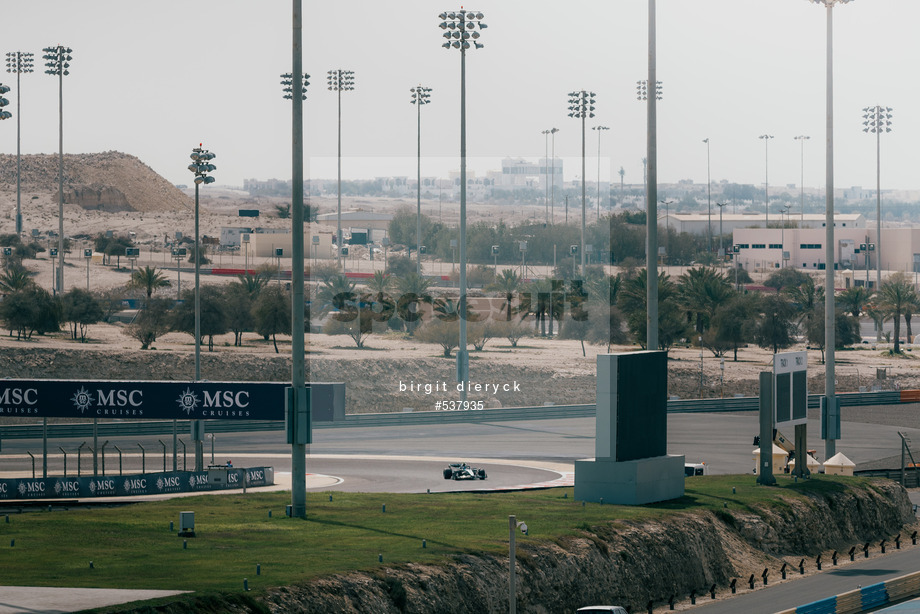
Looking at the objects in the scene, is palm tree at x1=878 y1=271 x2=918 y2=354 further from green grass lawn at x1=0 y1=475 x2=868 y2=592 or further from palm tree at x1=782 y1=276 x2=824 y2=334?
green grass lawn at x1=0 y1=475 x2=868 y2=592

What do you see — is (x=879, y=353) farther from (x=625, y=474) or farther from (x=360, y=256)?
(x=625, y=474)

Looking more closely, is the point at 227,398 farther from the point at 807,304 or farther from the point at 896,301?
the point at 896,301

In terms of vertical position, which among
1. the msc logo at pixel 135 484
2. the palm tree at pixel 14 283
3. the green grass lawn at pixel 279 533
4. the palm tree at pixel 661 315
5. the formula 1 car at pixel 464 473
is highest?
the palm tree at pixel 14 283

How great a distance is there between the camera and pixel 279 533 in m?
40.9

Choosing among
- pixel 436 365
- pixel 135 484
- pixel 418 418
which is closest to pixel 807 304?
pixel 436 365

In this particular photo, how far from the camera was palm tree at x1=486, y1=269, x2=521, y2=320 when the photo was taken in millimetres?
98938

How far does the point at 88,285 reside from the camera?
149000 millimetres

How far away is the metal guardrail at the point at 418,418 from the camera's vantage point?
80.3 m

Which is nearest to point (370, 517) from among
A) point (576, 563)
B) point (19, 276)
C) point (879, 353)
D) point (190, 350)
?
point (576, 563)

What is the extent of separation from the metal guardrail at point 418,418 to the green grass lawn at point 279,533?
30.3 meters

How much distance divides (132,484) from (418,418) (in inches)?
1396

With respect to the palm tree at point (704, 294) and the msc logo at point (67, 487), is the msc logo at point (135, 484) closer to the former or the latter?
the msc logo at point (67, 487)

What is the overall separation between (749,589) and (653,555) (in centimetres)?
389

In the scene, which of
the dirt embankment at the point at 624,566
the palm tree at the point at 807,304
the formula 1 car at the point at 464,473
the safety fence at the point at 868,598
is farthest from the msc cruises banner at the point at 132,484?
the palm tree at the point at 807,304
